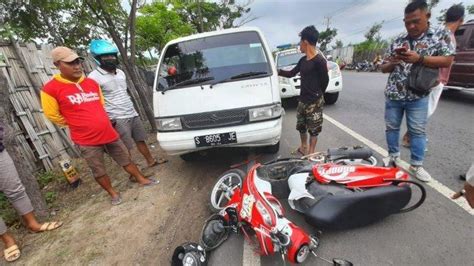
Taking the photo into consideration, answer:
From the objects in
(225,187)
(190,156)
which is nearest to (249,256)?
(225,187)

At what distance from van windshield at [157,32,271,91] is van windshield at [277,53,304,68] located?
3982 millimetres

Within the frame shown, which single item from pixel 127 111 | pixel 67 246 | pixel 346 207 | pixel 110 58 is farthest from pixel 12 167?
pixel 346 207

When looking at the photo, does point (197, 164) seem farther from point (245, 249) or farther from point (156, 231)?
point (245, 249)

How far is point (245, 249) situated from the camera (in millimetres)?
2291

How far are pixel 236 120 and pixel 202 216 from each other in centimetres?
117

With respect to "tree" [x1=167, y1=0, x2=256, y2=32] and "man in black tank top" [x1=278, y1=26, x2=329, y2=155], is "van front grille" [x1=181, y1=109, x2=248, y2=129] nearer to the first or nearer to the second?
"man in black tank top" [x1=278, y1=26, x2=329, y2=155]

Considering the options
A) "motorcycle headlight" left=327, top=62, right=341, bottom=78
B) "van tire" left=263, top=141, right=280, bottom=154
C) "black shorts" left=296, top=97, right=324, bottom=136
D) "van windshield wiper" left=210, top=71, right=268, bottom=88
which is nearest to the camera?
"van windshield wiper" left=210, top=71, right=268, bottom=88

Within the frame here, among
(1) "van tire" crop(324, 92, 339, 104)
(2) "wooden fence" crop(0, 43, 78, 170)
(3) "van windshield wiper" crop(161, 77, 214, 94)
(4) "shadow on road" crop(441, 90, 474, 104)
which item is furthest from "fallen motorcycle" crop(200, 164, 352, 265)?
(4) "shadow on road" crop(441, 90, 474, 104)

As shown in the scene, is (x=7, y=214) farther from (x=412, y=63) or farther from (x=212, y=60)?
(x=412, y=63)

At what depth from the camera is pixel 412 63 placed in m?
2.58

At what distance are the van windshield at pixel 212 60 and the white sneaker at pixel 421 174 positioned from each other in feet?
6.85

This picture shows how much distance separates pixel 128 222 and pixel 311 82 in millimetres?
2769

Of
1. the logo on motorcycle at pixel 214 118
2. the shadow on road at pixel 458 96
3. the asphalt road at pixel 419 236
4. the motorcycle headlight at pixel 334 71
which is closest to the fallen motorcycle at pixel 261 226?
the asphalt road at pixel 419 236

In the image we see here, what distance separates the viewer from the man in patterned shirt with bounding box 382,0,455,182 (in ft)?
8.07
